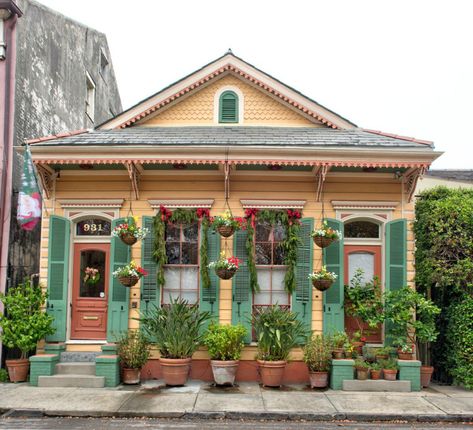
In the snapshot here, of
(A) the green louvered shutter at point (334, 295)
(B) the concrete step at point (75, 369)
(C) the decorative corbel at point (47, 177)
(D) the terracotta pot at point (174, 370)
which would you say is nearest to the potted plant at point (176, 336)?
(D) the terracotta pot at point (174, 370)

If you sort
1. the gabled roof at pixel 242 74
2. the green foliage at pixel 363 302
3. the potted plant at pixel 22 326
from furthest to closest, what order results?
1. the gabled roof at pixel 242 74
2. the green foliage at pixel 363 302
3. the potted plant at pixel 22 326

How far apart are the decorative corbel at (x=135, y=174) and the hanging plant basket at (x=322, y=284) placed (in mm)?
3885

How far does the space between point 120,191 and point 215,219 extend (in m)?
2.23

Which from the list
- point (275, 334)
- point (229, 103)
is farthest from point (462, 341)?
point (229, 103)

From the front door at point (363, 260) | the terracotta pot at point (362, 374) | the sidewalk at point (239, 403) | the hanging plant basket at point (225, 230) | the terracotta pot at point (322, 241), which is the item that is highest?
the hanging plant basket at point (225, 230)

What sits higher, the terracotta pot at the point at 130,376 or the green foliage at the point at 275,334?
the green foliage at the point at 275,334

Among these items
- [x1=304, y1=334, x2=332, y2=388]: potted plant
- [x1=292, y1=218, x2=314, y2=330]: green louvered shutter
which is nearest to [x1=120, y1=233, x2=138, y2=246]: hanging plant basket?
[x1=292, y1=218, x2=314, y2=330]: green louvered shutter

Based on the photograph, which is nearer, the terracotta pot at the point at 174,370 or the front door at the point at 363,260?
the terracotta pot at the point at 174,370

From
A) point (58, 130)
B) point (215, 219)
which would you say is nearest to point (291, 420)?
point (215, 219)

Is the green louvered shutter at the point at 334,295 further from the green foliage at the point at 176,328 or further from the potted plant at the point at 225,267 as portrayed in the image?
the green foliage at the point at 176,328

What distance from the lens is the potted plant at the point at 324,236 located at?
9508mm

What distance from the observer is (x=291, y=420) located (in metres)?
7.61

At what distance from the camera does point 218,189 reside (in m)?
10.5

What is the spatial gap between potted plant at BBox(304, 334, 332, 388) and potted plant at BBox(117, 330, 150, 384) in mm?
2964
